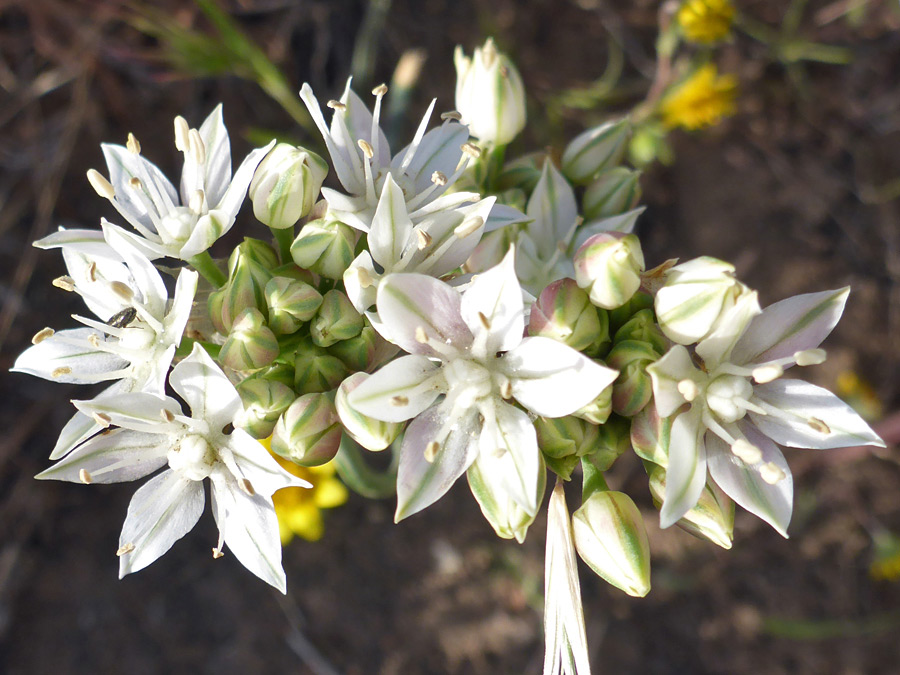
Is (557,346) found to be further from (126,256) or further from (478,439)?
(126,256)

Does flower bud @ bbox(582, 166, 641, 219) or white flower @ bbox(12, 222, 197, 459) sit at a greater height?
white flower @ bbox(12, 222, 197, 459)

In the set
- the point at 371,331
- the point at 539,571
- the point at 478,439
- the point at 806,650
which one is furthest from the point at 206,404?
the point at 806,650

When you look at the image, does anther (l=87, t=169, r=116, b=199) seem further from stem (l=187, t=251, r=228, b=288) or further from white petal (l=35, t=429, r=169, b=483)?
white petal (l=35, t=429, r=169, b=483)

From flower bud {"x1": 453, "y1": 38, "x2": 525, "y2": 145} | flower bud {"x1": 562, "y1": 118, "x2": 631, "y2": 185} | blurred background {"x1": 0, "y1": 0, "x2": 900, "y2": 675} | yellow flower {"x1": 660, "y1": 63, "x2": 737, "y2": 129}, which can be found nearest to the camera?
flower bud {"x1": 453, "y1": 38, "x2": 525, "y2": 145}

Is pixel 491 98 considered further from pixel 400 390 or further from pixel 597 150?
pixel 400 390

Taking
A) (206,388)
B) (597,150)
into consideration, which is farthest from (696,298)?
(206,388)

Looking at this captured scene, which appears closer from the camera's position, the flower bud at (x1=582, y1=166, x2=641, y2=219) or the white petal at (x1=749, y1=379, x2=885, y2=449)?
the white petal at (x1=749, y1=379, x2=885, y2=449)

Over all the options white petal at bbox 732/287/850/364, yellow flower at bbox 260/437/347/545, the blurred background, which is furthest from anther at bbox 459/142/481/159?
the blurred background
